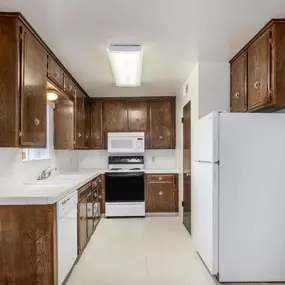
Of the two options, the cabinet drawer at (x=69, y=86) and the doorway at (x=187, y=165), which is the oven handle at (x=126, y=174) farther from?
the cabinet drawer at (x=69, y=86)

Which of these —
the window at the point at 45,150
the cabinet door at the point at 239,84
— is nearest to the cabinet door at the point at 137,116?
the window at the point at 45,150

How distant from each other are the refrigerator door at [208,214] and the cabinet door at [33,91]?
65.2 inches

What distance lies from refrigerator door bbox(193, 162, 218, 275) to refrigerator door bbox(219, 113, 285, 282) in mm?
55

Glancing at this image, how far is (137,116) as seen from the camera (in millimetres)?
6285

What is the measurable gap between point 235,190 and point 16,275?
2.02 meters

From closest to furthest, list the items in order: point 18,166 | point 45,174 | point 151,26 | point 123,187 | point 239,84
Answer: point 151,26 → point 18,166 → point 239,84 → point 45,174 → point 123,187

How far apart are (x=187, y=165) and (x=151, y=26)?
2.59 m

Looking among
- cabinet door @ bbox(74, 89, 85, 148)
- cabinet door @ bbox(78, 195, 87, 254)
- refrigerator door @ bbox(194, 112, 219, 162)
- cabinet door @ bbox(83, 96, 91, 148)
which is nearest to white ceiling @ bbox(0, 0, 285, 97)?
refrigerator door @ bbox(194, 112, 219, 162)

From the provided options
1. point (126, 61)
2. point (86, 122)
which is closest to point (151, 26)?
point (126, 61)

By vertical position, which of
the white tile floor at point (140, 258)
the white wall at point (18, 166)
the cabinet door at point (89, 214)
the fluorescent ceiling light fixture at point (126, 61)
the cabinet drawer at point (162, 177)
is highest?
the fluorescent ceiling light fixture at point (126, 61)

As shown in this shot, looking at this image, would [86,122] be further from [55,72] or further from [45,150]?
[55,72]

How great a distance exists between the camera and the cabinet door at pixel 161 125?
628 centimetres

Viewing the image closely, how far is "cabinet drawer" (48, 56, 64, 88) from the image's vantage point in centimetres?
336

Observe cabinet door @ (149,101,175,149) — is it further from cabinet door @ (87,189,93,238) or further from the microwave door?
cabinet door @ (87,189,93,238)
